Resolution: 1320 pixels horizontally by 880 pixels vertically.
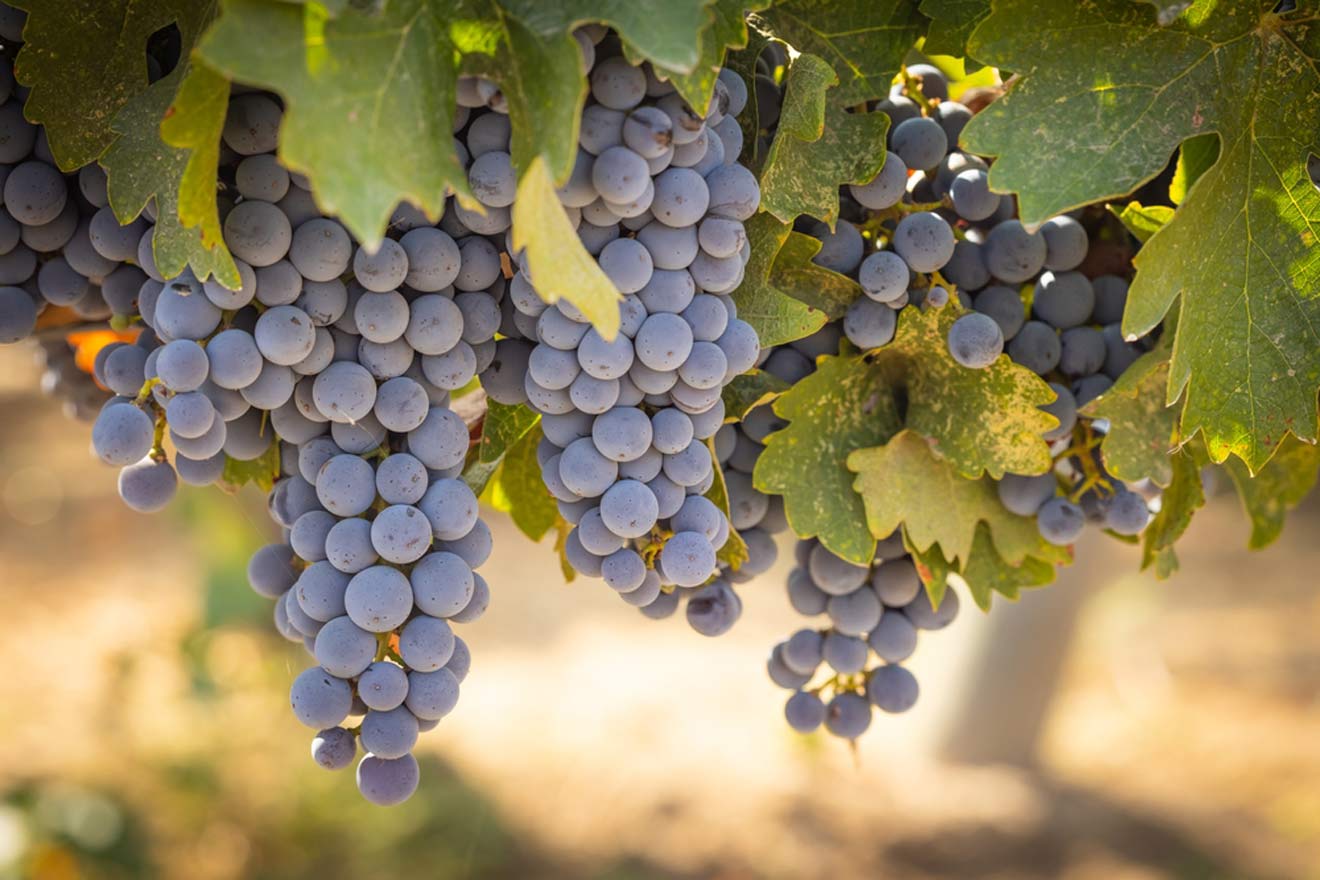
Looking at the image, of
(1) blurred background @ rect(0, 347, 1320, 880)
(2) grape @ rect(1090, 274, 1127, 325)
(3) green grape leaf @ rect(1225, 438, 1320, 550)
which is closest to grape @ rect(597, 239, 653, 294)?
(2) grape @ rect(1090, 274, 1127, 325)

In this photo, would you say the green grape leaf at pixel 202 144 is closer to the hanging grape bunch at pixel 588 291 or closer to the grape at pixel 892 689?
the hanging grape bunch at pixel 588 291

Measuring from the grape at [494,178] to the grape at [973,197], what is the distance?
27cm

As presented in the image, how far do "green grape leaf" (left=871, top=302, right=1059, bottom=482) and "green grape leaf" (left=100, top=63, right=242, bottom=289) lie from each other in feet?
1.15

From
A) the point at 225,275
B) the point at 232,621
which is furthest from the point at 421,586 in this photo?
the point at 232,621

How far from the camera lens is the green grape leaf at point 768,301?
544 mm

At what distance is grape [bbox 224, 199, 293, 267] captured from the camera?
0.47 metres

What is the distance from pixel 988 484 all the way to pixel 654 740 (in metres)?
2.80

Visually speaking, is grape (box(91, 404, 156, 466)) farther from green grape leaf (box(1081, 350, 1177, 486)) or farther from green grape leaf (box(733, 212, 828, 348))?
green grape leaf (box(1081, 350, 1177, 486))

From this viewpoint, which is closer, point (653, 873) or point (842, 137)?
point (842, 137)

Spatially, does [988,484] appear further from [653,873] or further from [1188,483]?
[653,873]

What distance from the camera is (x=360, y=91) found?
40cm

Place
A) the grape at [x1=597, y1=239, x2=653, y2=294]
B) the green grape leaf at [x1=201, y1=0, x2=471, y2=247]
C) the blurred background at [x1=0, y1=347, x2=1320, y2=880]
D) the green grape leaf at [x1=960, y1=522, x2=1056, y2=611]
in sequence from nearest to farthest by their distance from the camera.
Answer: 1. the green grape leaf at [x1=201, y1=0, x2=471, y2=247]
2. the grape at [x1=597, y1=239, x2=653, y2=294]
3. the green grape leaf at [x1=960, y1=522, x2=1056, y2=611]
4. the blurred background at [x1=0, y1=347, x2=1320, y2=880]

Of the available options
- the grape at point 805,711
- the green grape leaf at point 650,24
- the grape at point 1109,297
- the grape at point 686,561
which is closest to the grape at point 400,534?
the grape at point 686,561

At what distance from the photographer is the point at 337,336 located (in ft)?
1.66
